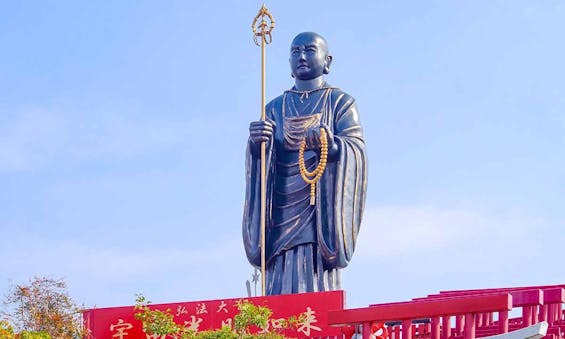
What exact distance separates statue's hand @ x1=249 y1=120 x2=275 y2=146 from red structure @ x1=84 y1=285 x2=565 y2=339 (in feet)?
11.0

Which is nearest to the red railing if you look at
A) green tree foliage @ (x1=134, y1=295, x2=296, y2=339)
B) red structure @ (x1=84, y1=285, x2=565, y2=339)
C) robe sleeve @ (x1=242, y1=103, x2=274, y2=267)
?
red structure @ (x1=84, y1=285, x2=565, y2=339)

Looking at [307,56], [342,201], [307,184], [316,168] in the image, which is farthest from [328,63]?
[342,201]

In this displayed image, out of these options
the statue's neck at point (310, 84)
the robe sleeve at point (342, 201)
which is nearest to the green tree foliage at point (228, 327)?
the robe sleeve at point (342, 201)

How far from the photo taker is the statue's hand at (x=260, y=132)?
17.7m

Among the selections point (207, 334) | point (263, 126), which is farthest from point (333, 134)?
point (207, 334)

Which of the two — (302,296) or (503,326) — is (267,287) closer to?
(302,296)

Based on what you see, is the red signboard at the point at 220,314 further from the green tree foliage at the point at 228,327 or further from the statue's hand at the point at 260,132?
the statue's hand at the point at 260,132

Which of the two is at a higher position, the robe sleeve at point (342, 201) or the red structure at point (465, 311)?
the robe sleeve at point (342, 201)

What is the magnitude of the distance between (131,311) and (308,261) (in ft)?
10.4

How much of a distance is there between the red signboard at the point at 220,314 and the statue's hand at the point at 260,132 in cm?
335

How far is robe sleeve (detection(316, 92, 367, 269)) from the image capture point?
57.4 ft

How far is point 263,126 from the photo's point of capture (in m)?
17.7

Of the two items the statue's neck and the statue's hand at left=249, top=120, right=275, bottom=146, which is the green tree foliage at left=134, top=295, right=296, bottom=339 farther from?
the statue's neck

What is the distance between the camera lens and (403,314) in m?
11.1
